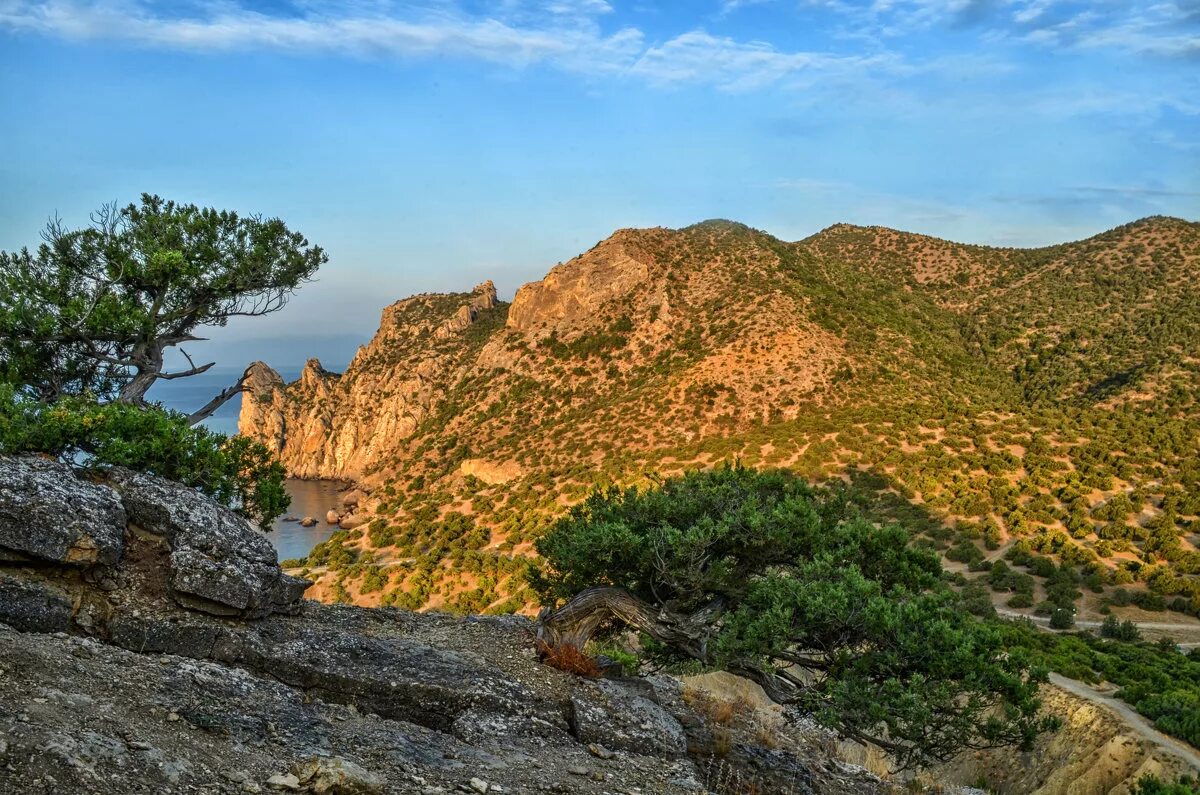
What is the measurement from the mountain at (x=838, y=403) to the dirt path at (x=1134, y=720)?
12730 millimetres

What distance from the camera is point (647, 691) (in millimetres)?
12562

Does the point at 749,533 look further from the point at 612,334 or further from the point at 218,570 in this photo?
the point at 612,334

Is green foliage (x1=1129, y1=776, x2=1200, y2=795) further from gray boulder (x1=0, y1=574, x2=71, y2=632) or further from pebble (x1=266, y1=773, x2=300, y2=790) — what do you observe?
gray boulder (x1=0, y1=574, x2=71, y2=632)

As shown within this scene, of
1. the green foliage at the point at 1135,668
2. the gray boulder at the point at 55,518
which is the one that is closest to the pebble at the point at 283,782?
the gray boulder at the point at 55,518

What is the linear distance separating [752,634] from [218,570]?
7648 mm

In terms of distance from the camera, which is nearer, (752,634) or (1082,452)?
(752,634)


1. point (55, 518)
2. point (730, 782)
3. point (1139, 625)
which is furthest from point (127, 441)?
point (1139, 625)

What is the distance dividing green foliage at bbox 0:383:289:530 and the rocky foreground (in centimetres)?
144

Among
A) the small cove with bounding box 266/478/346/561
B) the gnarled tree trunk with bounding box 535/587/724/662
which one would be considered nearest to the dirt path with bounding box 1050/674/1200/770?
the gnarled tree trunk with bounding box 535/587/724/662

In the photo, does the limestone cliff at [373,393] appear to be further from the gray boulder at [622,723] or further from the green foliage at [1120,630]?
the gray boulder at [622,723]

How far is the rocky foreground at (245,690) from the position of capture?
6516 millimetres

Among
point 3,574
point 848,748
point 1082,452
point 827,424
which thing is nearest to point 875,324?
point 827,424

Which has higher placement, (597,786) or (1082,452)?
(1082,452)

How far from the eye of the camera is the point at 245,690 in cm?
845
